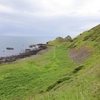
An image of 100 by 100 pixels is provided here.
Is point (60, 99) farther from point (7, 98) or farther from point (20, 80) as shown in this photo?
point (20, 80)

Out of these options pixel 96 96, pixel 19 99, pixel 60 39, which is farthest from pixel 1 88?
pixel 60 39

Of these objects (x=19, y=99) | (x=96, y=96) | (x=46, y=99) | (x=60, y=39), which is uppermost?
(x=60, y=39)

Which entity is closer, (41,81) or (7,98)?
(7,98)

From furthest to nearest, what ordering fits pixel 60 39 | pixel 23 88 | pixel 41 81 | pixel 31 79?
1. pixel 60 39
2. pixel 31 79
3. pixel 41 81
4. pixel 23 88

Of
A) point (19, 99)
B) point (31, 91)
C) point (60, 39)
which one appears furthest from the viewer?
point (60, 39)

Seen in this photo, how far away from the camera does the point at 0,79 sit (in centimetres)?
3391

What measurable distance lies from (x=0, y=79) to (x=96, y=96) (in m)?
27.9

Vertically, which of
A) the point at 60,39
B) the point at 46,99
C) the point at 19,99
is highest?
the point at 60,39

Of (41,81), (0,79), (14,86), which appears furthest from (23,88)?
(0,79)

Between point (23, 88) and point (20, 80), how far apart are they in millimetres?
4732

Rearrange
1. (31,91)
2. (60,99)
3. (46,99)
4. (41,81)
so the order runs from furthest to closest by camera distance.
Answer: (41,81) < (31,91) < (46,99) < (60,99)

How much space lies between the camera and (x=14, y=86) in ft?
99.0

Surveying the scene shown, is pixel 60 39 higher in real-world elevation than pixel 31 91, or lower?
higher

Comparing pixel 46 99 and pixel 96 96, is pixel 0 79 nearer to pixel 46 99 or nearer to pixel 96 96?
pixel 46 99
